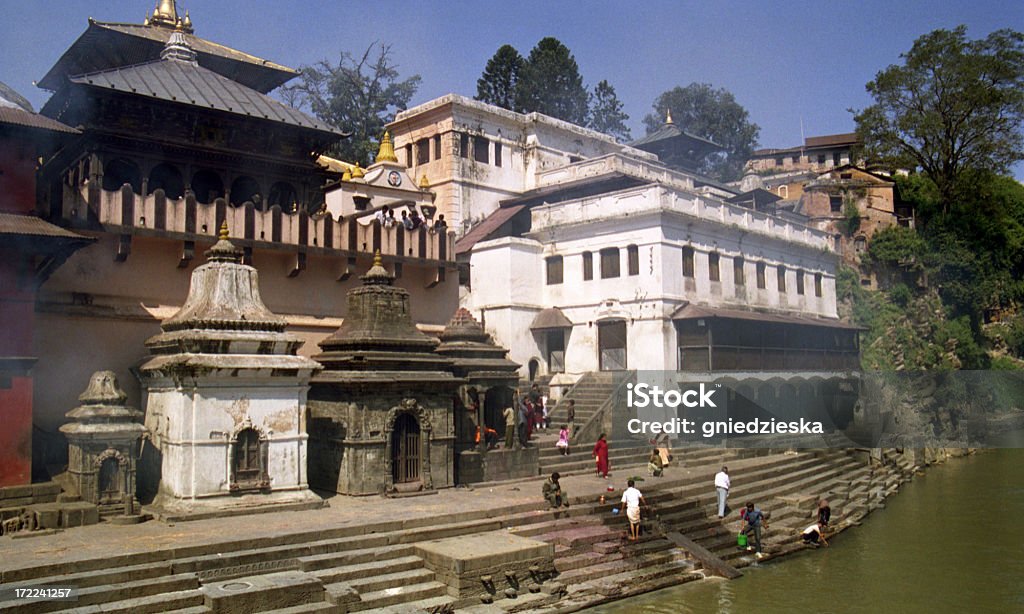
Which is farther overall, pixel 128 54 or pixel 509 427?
pixel 128 54

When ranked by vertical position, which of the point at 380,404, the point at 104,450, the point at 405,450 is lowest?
the point at 405,450

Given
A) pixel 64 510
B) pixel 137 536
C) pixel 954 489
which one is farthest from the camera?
pixel 954 489

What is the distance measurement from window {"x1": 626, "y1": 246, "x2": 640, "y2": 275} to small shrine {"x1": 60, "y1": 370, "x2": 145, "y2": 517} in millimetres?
18311

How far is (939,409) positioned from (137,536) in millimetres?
38180

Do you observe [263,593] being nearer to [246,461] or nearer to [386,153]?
[246,461]

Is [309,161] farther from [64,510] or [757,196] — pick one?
[757,196]

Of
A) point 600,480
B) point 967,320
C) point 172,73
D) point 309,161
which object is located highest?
point 172,73

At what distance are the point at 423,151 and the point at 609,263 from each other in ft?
42.2

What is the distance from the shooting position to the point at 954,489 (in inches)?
1165

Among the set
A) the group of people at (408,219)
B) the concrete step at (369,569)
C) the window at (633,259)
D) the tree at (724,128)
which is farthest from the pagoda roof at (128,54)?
the tree at (724,128)

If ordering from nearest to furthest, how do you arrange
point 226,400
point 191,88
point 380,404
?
point 226,400 < point 380,404 < point 191,88

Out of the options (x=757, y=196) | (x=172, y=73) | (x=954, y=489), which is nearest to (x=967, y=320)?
(x=757, y=196)

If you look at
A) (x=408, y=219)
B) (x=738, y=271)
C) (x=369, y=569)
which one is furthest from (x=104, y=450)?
(x=738, y=271)

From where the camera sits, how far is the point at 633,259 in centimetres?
3006
